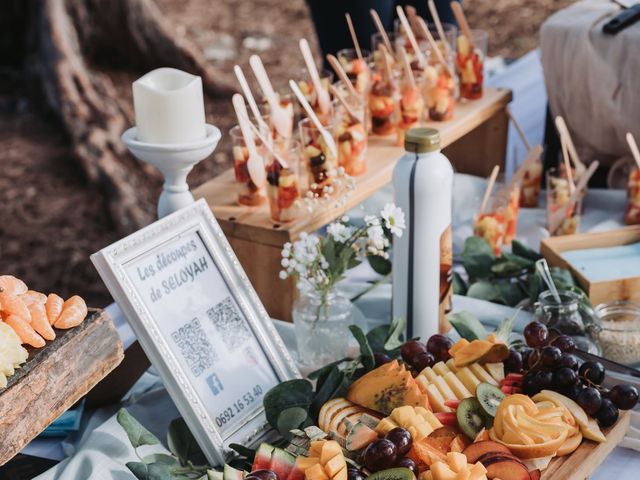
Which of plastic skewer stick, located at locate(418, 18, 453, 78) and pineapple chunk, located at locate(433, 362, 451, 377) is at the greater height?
plastic skewer stick, located at locate(418, 18, 453, 78)

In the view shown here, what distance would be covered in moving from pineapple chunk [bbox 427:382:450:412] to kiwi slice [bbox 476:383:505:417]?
0.14 feet

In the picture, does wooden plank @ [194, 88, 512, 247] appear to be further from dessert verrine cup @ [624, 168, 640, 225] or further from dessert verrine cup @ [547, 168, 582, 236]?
dessert verrine cup @ [624, 168, 640, 225]

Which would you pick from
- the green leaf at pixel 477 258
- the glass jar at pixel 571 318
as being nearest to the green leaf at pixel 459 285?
the green leaf at pixel 477 258

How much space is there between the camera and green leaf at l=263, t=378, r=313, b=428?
1.17 metres

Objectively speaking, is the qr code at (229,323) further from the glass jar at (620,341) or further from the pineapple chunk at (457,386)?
the glass jar at (620,341)

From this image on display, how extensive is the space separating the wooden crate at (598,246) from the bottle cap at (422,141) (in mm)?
397

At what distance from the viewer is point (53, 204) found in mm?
3854

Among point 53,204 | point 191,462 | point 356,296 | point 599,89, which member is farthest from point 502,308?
point 53,204

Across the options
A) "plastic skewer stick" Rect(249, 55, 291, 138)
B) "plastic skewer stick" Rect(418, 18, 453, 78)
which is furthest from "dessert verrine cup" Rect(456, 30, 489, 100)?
"plastic skewer stick" Rect(249, 55, 291, 138)

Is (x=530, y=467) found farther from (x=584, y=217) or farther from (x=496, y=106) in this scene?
(x=496, y=106)

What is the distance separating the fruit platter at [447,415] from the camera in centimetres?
98

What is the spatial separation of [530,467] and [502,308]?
517mm

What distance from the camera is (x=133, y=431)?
43.4 inches

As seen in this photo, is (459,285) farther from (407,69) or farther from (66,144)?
(66,144)
